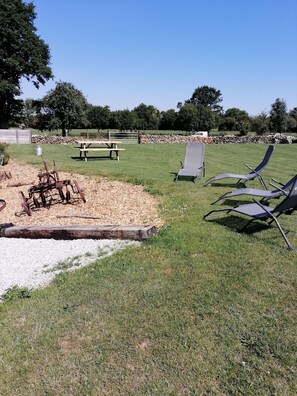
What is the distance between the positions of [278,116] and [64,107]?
2767 cm

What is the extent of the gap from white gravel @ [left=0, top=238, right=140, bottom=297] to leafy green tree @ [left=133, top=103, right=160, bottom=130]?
217ft

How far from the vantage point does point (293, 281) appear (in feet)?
11.4

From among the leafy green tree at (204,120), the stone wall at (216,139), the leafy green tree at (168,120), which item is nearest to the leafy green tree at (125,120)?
the leafy green tree at (168,120)

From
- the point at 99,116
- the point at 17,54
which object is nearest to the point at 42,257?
the point at 17,54

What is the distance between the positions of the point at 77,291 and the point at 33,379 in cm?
116

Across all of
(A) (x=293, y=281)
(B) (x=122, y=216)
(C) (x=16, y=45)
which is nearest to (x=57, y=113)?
(C) (x=16, y=45)

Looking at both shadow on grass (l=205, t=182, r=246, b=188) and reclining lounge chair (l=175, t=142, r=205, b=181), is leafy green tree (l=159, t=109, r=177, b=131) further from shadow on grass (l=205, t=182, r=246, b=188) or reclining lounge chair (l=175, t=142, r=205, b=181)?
shadow on grass (l=205, t=182, r=246, b=188)

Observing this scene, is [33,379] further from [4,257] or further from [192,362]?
[4,257]

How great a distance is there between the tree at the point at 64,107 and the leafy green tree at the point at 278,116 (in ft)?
81.7

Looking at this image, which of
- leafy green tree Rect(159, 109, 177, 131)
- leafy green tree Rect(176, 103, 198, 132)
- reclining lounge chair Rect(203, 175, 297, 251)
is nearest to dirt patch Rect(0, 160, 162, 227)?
reclining lounge chair Rect(203, 175, 297, 251)

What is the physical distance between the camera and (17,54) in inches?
1459

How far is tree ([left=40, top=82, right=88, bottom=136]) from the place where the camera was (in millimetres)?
41938

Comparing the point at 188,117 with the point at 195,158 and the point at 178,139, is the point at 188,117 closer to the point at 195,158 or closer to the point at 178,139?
the point at 178,139

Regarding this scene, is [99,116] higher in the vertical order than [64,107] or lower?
lower
